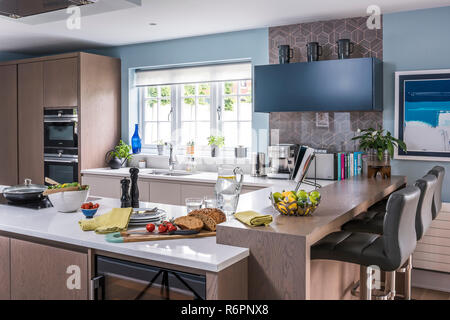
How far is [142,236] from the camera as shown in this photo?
1.96 m

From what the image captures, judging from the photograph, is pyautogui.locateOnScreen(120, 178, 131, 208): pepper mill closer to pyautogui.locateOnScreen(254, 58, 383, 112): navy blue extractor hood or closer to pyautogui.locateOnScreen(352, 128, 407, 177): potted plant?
pyautogui.locateOnScreen(254, 58, 383, 112): navy blue extractor hood

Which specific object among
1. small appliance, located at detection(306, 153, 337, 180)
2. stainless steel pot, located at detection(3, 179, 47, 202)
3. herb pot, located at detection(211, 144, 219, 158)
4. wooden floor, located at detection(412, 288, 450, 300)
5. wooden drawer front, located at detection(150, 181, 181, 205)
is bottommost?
wooden floor, located at detection(412, 288, 450, 300)

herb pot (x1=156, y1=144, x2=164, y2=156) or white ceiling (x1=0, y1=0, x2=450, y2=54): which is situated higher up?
white ceiling (x1=0, y1=0, x2=450, y2=54)

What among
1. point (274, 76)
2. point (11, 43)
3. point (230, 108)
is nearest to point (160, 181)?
point (230, 108)

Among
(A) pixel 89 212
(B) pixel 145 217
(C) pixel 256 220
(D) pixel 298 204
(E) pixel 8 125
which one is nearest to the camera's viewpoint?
(C) pixel 256 220

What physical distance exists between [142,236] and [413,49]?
10.5 ft

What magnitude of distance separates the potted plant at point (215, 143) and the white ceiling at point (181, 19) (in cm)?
120

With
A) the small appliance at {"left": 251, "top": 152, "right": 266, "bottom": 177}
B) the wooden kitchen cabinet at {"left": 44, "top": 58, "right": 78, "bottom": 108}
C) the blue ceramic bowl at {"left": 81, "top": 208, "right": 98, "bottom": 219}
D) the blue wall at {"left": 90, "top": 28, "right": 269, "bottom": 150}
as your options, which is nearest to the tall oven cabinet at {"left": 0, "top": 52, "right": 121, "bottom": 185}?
the wooden kitchen cabinet at {"left": 44, "top": 58, "right": 78, "bottom": 108}

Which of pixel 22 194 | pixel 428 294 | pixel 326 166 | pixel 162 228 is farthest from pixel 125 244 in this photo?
pixel 428 294

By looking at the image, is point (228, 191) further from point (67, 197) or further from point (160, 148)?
point (160, 148)

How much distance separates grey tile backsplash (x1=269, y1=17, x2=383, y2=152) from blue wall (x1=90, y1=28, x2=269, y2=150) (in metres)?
0.14

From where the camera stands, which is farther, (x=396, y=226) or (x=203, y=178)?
(x=203, y=178)

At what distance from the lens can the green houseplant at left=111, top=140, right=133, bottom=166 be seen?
5531 millimetres

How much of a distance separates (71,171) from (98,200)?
2632mm
